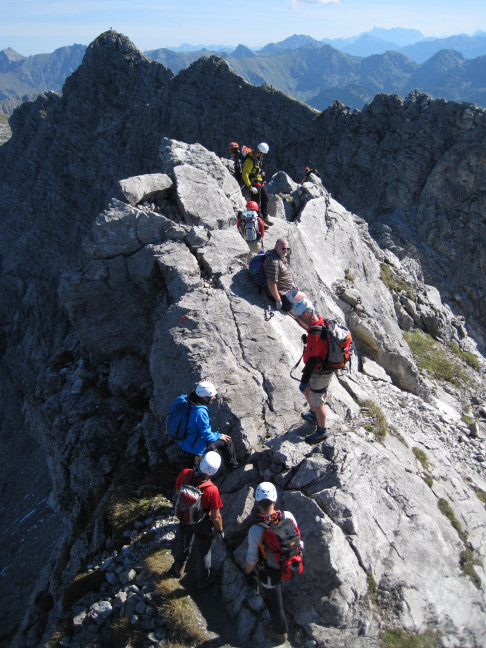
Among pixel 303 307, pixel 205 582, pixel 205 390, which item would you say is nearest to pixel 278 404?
pixel 303 307

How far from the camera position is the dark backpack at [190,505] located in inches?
315

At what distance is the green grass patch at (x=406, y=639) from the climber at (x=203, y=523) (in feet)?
11.0

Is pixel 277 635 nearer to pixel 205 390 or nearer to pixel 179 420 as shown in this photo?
pixel 179 420

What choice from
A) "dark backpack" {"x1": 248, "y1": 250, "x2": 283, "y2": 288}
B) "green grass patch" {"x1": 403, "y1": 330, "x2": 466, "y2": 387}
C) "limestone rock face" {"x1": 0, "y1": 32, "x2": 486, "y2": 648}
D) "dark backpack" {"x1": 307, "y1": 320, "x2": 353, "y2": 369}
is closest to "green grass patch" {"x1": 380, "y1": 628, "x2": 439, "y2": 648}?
"limestone rock face" {"x1": 0, "y1": 32, "x2": 486, "y2": 648}

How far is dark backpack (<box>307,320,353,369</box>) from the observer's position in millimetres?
9438

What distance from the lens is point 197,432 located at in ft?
30.7

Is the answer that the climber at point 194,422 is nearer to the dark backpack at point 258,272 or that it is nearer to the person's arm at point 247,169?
the dark backpack at point 258,272

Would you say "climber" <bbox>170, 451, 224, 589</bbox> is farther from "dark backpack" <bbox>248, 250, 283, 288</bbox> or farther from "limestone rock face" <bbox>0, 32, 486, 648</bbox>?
"dark backpack" <bbox>248, 250, 283, 288</bbox>

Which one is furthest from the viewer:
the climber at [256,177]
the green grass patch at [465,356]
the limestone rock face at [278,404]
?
the green grass patch at [465,356]

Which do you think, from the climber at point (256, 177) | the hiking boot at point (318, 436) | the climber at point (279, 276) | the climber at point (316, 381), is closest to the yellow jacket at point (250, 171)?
the climber at point (256, 177)

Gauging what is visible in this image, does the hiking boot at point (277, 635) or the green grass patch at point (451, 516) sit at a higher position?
the hiking boot at point (277, 635)

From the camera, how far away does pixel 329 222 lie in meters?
23.4

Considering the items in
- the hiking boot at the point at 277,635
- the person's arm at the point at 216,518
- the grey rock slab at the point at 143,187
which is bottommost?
the hiking boot at the point at 277,635

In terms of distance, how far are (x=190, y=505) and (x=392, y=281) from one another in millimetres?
22637
